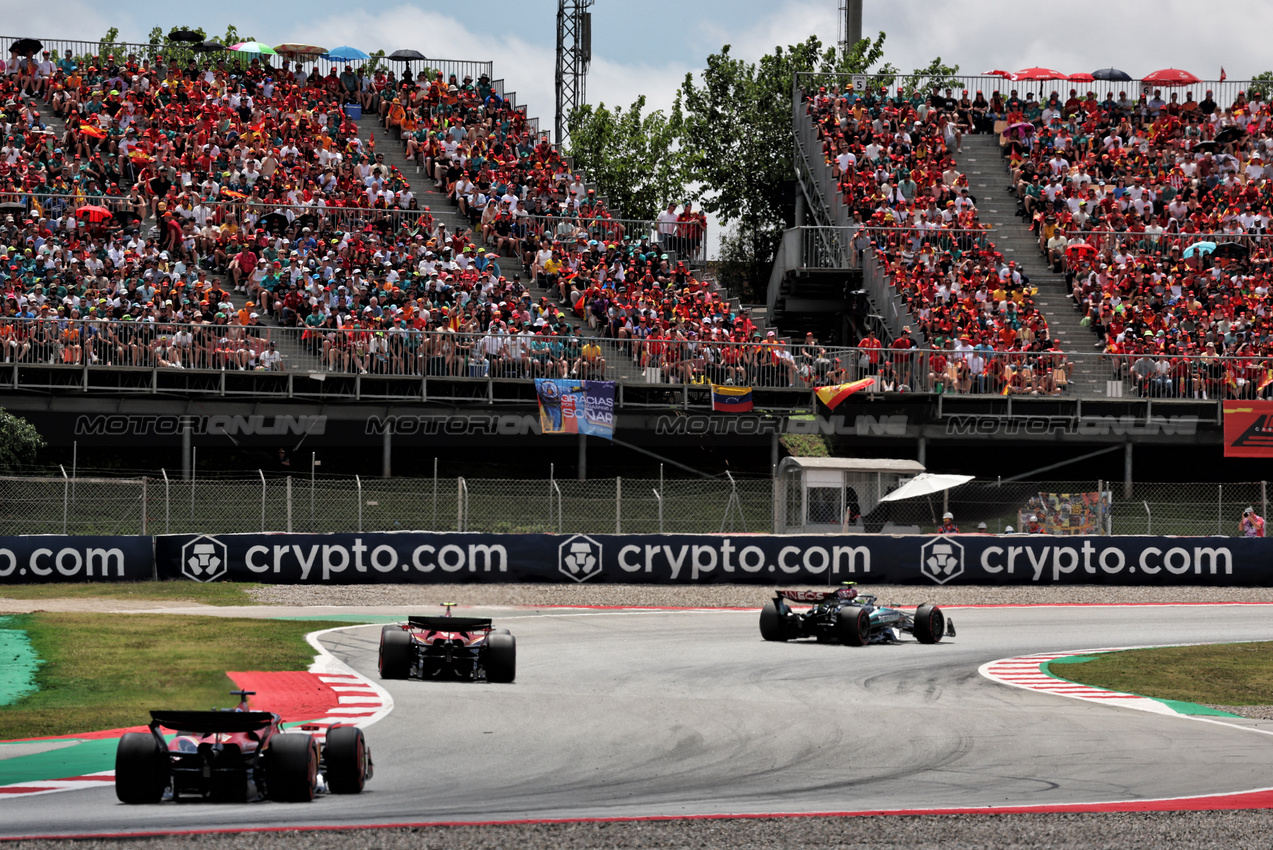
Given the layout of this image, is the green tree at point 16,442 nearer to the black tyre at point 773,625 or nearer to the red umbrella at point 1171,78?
the black tyre at point 773,625

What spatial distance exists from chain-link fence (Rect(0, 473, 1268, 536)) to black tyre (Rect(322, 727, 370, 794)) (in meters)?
16.8

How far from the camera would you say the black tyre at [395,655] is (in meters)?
14.8

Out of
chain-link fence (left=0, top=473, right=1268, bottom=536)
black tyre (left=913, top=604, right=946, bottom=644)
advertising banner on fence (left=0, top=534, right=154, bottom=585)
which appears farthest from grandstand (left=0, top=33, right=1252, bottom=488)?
black tyre (left=913, top=604, right=946, bottom=644)

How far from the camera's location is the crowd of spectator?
34156 millimetres

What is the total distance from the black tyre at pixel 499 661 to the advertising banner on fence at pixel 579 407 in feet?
53.5

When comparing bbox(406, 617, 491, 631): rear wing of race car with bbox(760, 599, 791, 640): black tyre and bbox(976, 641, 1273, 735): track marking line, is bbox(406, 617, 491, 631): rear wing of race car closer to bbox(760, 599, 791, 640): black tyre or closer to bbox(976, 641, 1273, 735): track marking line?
bbox(976, 641, 1273, 735): track marking line

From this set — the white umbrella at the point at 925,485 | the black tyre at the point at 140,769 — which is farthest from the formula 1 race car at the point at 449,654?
the white umbrella at the point at 925,485

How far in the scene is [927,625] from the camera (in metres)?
19.6

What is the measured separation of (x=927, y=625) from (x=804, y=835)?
1118cm

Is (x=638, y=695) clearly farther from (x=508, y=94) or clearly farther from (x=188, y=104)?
(x=508, y=94)

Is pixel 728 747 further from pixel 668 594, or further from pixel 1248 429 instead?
pixel 1248 429

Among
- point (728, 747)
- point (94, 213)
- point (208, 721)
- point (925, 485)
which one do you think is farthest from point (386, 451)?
point (208, 721)

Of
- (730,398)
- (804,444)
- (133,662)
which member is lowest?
(133,662)

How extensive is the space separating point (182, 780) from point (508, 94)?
120 ft
